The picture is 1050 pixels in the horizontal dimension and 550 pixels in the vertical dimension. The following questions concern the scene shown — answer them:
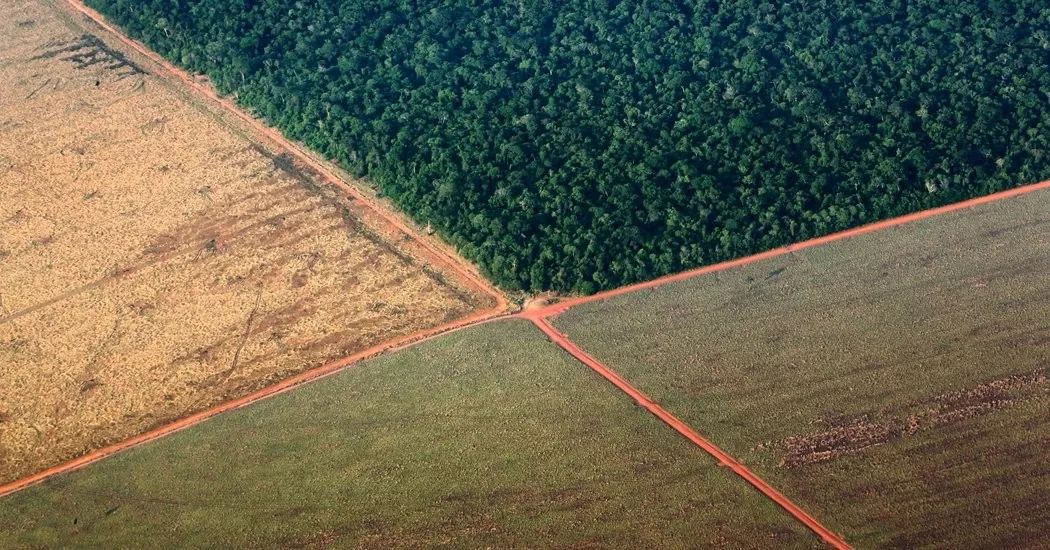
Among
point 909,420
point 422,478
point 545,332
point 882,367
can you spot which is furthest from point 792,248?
point 422,478

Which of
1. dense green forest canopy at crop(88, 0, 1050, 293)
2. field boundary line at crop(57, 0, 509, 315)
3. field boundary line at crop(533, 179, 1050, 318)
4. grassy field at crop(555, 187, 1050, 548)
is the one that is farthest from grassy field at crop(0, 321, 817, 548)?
dense green forest canopy at crop(88, 0, 1050, 293)

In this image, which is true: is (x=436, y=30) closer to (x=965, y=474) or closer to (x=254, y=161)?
(x=254, y=161)

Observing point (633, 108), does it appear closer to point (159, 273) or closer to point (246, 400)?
point (159, 273)

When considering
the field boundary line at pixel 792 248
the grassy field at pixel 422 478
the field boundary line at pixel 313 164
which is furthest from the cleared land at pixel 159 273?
the field boundary line at pixel 792 248

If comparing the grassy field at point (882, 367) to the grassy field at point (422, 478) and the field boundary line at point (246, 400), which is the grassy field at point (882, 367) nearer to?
the grassy field at point (422, 478)

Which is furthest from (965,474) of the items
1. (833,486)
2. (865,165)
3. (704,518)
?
(865,165)

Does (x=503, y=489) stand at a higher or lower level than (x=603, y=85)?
lower
